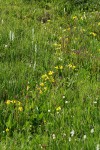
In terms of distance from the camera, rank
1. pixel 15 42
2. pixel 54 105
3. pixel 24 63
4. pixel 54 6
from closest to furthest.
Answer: pixel 54 105, pixel 24 63, pixel 15 42, pixel 54 6

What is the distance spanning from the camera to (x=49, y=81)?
538 centimetres

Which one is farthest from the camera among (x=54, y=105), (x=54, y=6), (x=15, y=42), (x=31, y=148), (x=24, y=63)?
(x=54, y=6)

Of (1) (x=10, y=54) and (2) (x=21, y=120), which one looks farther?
(1) (x=10, y=54)

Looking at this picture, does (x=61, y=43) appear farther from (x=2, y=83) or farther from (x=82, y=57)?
(x=2, y=83)

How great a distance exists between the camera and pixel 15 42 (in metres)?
6.75

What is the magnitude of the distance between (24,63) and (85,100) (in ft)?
5.09

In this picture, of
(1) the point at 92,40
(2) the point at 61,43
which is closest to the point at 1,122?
(2) the point at 61,43

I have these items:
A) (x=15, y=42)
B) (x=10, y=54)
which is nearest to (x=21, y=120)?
(x=10, y=54)

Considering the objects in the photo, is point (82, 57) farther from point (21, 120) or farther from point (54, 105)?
point (21, 120)

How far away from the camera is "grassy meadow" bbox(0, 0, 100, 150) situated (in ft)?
13.4

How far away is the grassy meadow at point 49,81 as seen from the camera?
161 inches

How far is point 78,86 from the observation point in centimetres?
530

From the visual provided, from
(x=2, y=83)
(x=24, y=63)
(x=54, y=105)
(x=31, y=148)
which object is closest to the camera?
(x=31, y=148)

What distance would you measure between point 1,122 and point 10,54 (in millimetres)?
2075
